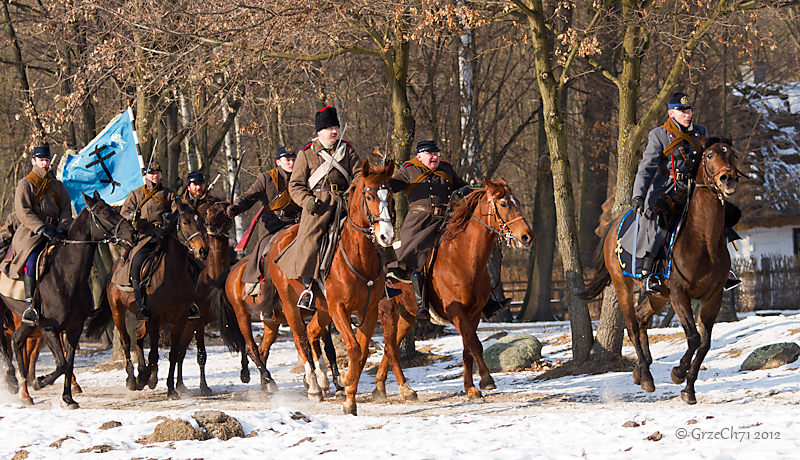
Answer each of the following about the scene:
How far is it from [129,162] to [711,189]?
1030cm

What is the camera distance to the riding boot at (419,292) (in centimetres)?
1212

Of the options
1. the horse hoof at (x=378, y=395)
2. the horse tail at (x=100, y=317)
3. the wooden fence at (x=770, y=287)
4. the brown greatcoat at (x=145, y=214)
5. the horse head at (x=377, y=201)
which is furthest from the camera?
the wooden fence at (x=770, y=287)

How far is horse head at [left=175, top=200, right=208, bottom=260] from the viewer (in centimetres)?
1286

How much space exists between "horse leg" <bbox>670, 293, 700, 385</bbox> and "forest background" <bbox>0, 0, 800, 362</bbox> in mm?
3626

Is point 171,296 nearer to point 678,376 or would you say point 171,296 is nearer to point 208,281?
point 208,281

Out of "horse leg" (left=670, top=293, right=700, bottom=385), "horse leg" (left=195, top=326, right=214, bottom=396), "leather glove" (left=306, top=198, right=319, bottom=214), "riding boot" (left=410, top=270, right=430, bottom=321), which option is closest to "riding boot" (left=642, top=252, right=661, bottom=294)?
"horse leg" (left=670, top=293, right=700, bottom=385)

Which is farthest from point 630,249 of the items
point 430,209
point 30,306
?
point 30,306

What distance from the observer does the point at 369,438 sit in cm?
784

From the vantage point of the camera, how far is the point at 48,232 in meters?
12.3

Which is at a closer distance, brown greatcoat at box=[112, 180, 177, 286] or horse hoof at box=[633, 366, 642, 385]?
horse hoof at box=[633, 366, 642, 385]

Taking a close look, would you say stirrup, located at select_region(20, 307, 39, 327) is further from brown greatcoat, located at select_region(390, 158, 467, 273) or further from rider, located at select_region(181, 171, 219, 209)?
brown greatcoat, located at select_region(390, 158, 467, 273)

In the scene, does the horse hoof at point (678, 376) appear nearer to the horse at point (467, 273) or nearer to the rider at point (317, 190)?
the horse at point (467, 273)

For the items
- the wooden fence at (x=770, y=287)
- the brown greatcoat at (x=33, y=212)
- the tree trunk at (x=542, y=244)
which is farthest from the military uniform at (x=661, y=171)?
the wooden fence at (x=770, y=287)

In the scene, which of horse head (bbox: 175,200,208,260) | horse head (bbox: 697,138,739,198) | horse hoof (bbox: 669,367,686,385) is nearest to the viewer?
horse head (bbox: 697,138,739,198)
